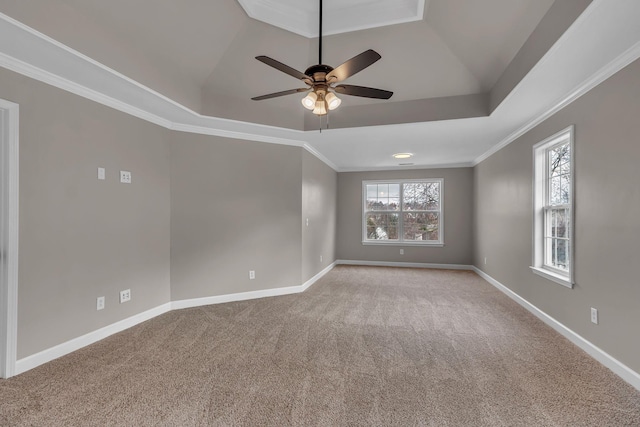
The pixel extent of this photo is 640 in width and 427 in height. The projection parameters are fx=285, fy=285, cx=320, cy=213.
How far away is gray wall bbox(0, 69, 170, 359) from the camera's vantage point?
2.27m

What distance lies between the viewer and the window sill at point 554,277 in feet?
9.23

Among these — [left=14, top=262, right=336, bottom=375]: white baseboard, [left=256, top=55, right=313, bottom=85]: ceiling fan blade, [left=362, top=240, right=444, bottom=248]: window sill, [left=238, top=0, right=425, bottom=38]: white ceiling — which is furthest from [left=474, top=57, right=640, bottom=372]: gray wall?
[left=14, top=262, right=336, bottom=375]: white baseboard

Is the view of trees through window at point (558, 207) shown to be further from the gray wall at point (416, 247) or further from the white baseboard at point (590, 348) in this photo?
the gray wall at point (416, 247)

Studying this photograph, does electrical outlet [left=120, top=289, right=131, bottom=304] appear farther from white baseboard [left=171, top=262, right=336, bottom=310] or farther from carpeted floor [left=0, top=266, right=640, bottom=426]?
white baseboard [left=171, top=262, right=336, bottom=310]

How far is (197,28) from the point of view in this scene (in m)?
2.70

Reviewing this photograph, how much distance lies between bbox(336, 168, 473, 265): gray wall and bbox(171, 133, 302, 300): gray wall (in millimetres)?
2833

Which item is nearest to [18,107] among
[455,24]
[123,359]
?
[123,359]

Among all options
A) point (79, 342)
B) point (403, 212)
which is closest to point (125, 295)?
point (79, 342)

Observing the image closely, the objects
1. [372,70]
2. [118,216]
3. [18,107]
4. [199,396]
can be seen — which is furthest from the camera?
[372,70]

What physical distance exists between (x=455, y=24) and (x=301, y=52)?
1.53m

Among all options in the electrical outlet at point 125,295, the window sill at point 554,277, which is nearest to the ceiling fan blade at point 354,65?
the window sill at point 554,277

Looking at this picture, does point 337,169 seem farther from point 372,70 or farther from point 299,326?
point 299,326

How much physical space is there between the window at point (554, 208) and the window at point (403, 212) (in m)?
3.16

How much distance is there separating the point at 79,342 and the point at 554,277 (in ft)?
15.6
